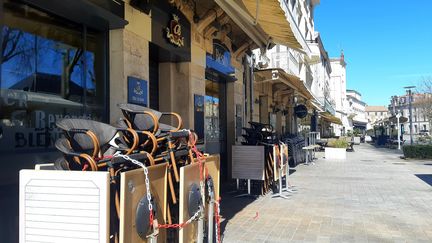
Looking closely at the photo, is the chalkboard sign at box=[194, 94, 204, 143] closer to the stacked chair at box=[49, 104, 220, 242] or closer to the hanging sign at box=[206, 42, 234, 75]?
the hanging sign at box=[206, 42, 234, 75]

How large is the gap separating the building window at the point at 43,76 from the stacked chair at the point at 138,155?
1.18 metres

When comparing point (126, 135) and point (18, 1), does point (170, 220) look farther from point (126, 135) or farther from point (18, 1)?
point (18, 1)

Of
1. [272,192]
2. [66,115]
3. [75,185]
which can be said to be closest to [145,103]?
[66,115]

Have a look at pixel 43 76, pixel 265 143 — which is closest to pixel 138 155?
pixel 43 76

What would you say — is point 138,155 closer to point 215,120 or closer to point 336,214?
point 336,214

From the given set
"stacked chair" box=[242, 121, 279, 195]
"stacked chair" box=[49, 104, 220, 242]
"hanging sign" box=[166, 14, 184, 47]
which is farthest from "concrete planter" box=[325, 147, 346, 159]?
"stacked chair" box=[49, 104, 220, 242]

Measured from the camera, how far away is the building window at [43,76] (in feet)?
13.6

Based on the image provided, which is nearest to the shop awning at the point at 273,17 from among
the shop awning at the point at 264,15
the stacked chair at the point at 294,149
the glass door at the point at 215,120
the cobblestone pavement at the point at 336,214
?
the shop awning at the point at 264,15

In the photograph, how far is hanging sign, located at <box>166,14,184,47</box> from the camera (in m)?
7.21

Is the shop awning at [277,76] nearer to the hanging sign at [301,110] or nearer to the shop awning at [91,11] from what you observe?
the hanging sign at [301,110]

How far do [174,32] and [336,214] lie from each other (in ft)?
14.5

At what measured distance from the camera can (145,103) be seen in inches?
250

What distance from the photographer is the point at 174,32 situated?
24.1 ft

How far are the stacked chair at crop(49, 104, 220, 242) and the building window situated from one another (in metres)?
1.18
